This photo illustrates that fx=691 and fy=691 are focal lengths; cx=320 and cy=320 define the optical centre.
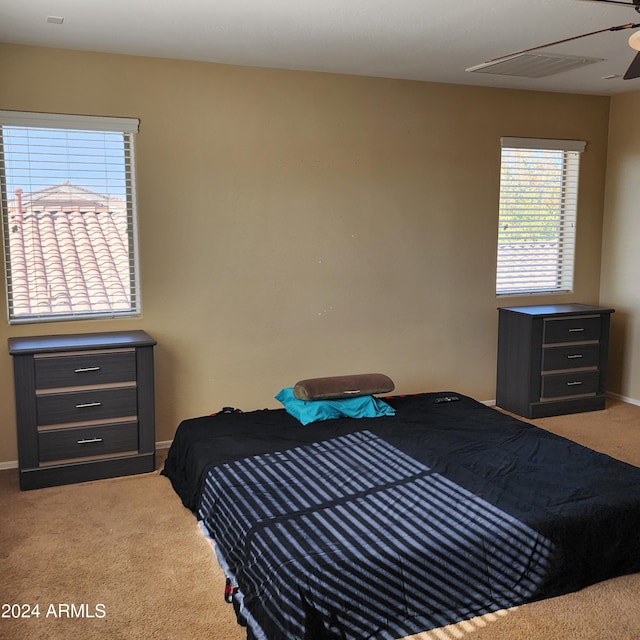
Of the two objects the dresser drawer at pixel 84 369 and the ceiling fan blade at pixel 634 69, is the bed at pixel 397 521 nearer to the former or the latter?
the dresser drawer at pixel 84 369

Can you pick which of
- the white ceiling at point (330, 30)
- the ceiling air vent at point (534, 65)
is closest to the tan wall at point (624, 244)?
the white ceiling at point (330, 30)

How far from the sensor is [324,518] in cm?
276

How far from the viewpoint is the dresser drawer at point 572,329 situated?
16.7ft

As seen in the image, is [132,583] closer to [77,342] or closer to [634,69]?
[77,342]

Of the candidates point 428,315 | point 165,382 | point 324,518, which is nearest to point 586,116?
point 428,315

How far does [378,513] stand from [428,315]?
260 centimetres

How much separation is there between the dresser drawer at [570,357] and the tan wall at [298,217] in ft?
1.61

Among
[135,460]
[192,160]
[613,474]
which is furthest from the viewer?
[192,160]

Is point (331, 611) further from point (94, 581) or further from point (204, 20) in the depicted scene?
point (204, 20)

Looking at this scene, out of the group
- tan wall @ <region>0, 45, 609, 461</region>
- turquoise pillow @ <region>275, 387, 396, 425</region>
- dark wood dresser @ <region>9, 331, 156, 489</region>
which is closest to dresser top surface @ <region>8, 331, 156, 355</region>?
dark wood dresser @ <region>9, 331, 156, 489</region>

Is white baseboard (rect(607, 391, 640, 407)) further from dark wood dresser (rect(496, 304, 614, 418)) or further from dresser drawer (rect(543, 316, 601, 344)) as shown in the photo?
dresser drawer (rect(543, 316, 601, 344))

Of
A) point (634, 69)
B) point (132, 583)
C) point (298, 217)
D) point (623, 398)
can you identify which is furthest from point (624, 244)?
point (132, 583)

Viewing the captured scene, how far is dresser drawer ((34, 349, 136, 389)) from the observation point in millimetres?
3721

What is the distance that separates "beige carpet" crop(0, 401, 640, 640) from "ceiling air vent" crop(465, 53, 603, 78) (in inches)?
115
